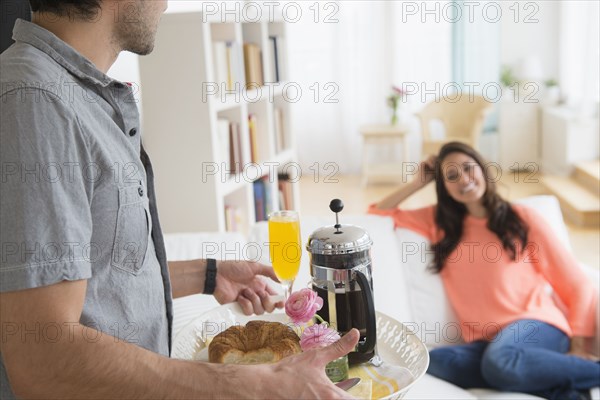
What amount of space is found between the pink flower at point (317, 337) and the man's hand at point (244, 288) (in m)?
0.30

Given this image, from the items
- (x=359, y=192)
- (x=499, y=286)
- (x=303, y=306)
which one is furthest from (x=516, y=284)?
(x=359, y=192)

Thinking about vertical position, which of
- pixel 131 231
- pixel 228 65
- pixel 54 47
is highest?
pixel 228 65

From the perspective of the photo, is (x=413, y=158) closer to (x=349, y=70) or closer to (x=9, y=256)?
(x=349, y=70)

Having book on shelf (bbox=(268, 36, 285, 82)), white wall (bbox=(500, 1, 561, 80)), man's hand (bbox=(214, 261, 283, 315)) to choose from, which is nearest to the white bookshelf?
book on shelf (bbox=(268, 36, 285, 82))

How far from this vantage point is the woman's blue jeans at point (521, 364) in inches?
86.9

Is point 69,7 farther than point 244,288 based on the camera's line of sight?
No

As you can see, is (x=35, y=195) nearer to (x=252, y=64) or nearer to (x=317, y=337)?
(x=317, y=337)

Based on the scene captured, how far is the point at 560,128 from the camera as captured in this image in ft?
20.4

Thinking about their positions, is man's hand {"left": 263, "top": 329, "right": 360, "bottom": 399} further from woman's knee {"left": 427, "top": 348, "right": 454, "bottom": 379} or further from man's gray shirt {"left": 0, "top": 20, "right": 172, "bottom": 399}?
woman's knee {"left": 427, "top": 348, "right": 454, "bottom": 379}

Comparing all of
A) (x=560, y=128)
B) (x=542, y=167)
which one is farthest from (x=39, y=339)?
(x=542, y=167)

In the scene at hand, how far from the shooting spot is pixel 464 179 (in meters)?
2.60

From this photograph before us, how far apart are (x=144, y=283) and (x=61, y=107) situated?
0.32 m

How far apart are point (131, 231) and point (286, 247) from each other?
56cm

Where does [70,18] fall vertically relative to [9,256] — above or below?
above
